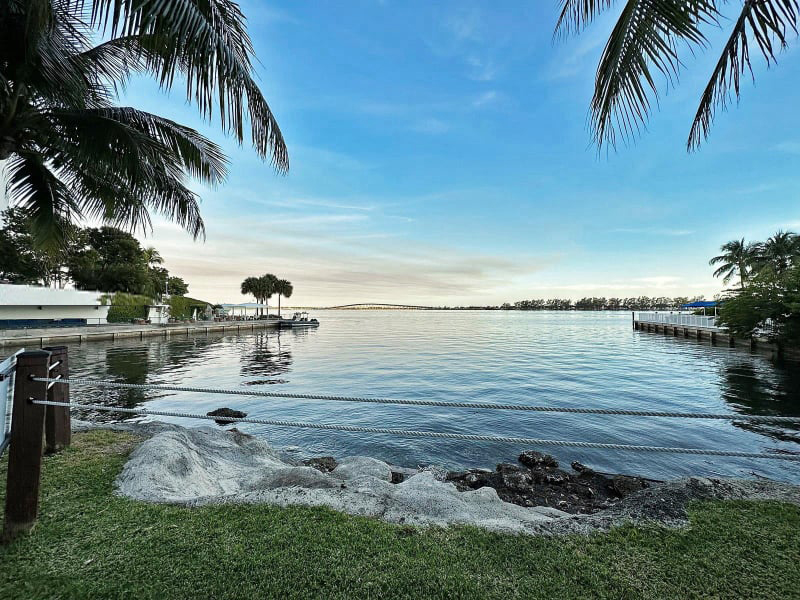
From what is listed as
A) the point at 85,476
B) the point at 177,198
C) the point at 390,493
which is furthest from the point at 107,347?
the point at 390,493

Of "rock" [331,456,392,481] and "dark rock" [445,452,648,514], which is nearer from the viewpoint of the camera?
"dark rock" [445,452,648,514]

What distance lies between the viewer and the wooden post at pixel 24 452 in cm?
276

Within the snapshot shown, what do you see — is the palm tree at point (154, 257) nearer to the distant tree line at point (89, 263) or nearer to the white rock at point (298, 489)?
the distant tree line at point (89, 263)

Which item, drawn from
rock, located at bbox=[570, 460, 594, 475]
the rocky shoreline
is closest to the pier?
rock, located at bbox=[570, 460, 594, 475]

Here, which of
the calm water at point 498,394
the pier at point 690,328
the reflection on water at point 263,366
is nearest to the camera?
the calm water at point 498,394

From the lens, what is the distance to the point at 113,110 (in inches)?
205

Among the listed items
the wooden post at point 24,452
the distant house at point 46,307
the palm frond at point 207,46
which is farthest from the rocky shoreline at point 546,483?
the distant house at point 46,307

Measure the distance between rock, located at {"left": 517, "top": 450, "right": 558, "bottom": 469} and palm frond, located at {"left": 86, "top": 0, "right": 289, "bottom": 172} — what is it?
272 inches

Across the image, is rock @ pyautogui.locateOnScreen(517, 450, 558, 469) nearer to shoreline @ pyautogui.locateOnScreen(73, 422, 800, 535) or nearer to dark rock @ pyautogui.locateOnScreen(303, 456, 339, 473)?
shoreline @ pyautogui.locateOnScreen(73, 422, 800, 535)

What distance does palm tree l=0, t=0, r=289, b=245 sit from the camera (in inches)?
128

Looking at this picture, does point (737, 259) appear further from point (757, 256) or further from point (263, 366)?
point (263, 366)

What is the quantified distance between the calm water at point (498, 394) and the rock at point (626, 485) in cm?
102

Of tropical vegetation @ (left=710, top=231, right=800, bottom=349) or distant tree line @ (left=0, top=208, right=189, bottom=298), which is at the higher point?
distant tree line @ (left=0, top=208, right=189, bottom=298)

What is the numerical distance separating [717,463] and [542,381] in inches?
331
